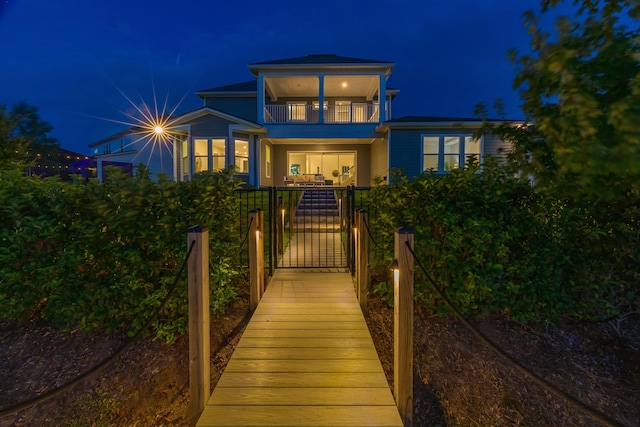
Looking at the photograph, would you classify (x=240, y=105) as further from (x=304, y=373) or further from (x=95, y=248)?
(x=304, y=373)

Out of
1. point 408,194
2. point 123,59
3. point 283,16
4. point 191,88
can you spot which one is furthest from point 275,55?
point 408,194

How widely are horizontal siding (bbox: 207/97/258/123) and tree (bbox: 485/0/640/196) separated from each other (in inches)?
617

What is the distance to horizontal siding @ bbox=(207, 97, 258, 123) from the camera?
1689cm

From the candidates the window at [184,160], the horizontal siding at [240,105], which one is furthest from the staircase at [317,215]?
the horizontal siding at [240,105]

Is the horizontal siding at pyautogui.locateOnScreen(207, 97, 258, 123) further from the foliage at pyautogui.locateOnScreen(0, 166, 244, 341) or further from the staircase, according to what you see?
the foliage at pyautogui.locateOnScreen(0, 166, 244, 341)

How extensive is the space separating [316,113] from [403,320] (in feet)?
50.9

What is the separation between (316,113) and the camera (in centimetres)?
1667

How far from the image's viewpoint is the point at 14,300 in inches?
123

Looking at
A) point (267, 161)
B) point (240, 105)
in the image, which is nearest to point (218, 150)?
point (267, 161)

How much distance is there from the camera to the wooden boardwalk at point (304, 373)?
2.25 m

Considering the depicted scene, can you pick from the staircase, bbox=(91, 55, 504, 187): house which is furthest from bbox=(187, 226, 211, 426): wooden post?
bbox=(91, 55, 504, 187): house

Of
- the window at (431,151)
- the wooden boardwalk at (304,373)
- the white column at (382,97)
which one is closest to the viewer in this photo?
the wooden boardwalk at (304,373)

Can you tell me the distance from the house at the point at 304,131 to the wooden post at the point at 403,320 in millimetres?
11464

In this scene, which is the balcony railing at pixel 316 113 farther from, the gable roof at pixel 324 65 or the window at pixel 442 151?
the window at pixel 442 151
